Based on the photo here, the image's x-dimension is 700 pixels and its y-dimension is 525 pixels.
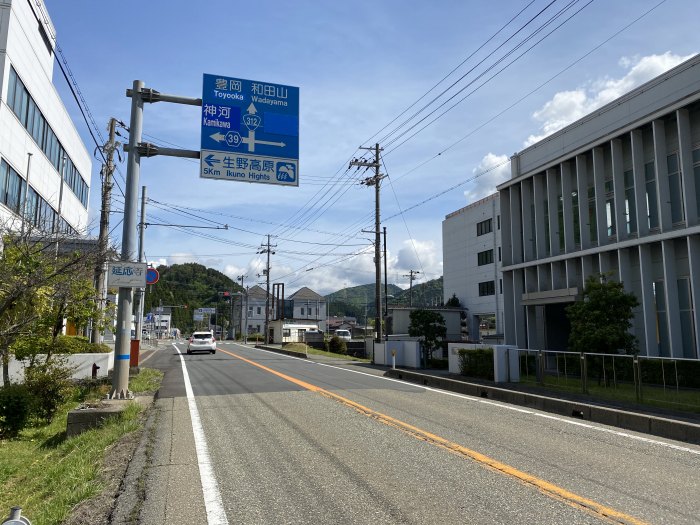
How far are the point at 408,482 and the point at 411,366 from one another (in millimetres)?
22494

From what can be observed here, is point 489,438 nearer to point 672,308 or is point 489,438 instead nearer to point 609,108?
point 672,308

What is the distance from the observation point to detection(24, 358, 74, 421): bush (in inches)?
478

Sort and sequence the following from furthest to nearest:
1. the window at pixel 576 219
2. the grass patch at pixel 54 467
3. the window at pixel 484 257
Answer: the window at pixel 484 257, the window at pixel 576 219, the grass patch at pixel 54 467

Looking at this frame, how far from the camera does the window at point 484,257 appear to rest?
1880 inches

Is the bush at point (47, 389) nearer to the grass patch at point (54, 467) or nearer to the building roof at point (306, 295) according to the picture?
the grass patch at point (54, 467)

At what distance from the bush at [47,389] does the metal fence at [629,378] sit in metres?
13.7

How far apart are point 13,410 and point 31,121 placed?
1733 cm

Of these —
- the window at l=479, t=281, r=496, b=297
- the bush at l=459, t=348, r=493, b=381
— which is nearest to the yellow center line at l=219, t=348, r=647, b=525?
the bush at l=459, t=348, r=493, b=381

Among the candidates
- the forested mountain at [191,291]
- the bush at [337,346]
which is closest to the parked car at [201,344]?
the bush at [337,346]

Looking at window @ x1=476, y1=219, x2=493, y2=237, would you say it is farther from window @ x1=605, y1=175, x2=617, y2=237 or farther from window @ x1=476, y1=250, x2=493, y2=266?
window @ x1=605, y1=175, x2=617, y2=237

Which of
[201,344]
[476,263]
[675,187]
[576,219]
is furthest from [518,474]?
[476,263]

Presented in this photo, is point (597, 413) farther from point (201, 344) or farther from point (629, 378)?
point (201, 344)

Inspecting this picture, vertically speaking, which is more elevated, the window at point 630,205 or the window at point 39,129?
the window at point 39,129

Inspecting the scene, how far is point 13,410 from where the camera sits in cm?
1055
